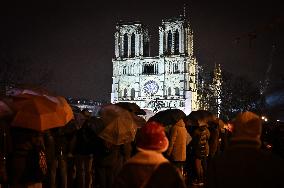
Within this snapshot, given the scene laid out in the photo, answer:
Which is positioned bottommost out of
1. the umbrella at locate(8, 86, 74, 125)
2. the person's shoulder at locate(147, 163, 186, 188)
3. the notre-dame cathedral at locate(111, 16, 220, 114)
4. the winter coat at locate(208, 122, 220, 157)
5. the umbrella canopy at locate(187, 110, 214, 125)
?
the winter coat at locate(208, 122, 220, 157)

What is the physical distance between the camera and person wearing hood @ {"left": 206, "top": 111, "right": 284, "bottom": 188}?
390cm

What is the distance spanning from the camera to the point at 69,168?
412 inches

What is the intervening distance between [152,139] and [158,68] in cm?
7926

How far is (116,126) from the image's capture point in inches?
344

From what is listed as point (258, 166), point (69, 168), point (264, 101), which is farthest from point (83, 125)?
point (264, 101)

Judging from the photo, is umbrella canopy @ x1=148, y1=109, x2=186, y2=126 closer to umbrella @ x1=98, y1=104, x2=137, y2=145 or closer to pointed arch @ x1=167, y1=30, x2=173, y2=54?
umbrella @ x1=98, y1=104, x2=137, y2=145

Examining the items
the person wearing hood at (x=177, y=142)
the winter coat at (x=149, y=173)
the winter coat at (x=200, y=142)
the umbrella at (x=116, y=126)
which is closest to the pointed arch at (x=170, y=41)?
the winter coat at (x=200, y=142)

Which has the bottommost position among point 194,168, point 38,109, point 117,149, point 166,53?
point 194,168

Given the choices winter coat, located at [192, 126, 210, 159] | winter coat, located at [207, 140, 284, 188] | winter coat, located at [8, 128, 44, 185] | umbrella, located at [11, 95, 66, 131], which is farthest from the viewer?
winter coat, located at [192, 126, 210, 159]

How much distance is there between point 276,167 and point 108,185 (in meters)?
5.05

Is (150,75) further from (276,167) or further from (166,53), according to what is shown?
(276,167)

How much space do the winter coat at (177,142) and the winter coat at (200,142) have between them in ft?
2.75

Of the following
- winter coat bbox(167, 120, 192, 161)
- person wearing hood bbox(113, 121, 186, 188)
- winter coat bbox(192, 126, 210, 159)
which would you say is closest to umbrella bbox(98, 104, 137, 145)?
winter coat bbox(167, 120, 192, 161)

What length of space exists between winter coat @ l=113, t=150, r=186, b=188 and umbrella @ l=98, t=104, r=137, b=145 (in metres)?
4.33
